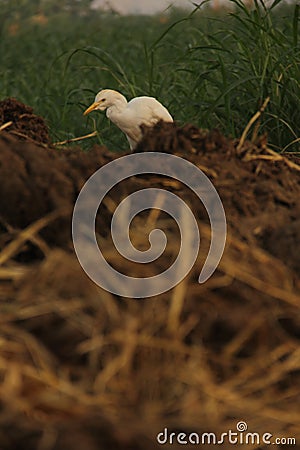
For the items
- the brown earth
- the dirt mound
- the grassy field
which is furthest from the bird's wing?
the brown earth

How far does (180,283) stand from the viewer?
140cm

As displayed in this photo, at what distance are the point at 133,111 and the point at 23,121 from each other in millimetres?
377

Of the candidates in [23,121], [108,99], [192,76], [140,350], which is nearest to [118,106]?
[108,99]

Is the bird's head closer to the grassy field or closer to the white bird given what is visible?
the white bird

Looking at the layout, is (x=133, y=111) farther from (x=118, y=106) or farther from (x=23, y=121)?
(x=23, y=121)

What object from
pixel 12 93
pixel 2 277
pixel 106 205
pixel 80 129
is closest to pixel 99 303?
pixel 2 277

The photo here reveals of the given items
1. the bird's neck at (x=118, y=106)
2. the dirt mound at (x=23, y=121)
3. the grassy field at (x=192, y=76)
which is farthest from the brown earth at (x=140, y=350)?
the bird's neck at (x=118, y=106)

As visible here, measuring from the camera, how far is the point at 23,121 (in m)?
2.59

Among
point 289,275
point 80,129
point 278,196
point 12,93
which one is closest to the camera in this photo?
point 289,275

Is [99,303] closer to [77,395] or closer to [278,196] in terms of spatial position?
[77,395]

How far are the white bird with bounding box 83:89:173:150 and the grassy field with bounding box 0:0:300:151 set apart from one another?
0.21m

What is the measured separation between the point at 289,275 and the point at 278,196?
369 mm

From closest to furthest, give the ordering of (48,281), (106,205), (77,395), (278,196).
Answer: (77,395) → (48,281) → (106,205) → (278,196)

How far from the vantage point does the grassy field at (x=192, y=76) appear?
308 cm
